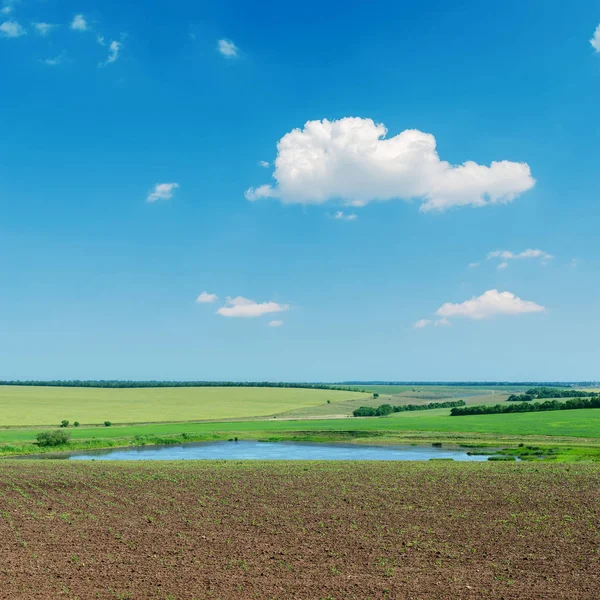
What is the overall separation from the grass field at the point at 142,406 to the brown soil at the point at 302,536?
79839 mm

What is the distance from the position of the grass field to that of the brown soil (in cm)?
7984

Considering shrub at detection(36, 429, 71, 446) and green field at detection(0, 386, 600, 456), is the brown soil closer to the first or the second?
shrub at detection(36, 429, 71, 446)

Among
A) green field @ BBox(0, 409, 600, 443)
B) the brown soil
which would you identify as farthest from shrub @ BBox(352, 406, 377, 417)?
the brown soil

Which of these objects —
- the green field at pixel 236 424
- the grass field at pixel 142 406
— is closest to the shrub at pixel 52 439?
the green field at pixel 236 424

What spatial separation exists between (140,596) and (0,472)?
114 feet

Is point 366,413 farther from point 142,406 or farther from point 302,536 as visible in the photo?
point 302,536

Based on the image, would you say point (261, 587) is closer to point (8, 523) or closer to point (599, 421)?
point (8, 523)

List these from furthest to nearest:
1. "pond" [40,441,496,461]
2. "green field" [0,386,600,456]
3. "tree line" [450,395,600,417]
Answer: "tree line" [450,395,600,417], "green field" [0,386,600,456], "pond" [40,441,496,461]

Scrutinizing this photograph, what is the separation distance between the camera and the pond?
65188 mm

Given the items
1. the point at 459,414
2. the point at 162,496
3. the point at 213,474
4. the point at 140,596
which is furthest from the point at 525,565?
the point at 459,414

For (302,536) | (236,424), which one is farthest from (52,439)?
(302,536)

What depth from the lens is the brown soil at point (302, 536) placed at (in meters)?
18.4

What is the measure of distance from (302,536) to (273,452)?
48.4 m

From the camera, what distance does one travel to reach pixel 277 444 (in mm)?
82812
